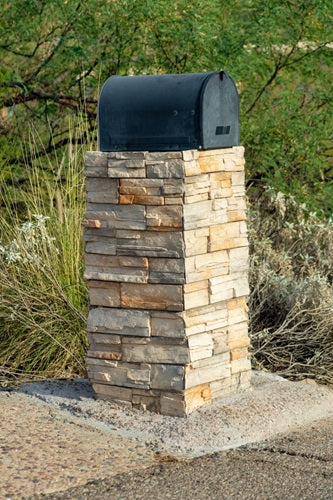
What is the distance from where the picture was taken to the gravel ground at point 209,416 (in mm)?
4895

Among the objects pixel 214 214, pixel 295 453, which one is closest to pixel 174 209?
pixel 214 214

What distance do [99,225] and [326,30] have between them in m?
3.68

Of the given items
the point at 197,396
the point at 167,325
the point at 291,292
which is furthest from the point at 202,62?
the point at 197,396

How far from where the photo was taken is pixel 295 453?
4.78m

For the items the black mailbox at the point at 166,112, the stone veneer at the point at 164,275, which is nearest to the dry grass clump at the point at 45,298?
the stone veneer at the point at 164,275

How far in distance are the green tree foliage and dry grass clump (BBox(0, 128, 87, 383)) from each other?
1289 mm

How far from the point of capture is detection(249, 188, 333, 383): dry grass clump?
6.75 m

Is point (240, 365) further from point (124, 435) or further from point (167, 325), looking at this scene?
point (124, 435)

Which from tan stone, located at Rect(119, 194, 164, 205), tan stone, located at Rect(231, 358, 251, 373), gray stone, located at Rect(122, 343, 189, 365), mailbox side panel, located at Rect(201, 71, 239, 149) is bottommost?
tan stone, located at Rect(231, 358, 251, 373)

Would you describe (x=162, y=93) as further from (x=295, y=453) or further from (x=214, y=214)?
(x=295, y=453)

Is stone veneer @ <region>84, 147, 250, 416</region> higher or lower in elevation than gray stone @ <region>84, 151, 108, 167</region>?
lower

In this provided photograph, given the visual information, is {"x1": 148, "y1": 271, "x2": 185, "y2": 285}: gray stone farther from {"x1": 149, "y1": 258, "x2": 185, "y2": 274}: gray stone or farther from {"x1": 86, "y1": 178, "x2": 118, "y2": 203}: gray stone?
{"x1": 86, "y1": 178, "x2": 118, "y2": 203}: gray stone

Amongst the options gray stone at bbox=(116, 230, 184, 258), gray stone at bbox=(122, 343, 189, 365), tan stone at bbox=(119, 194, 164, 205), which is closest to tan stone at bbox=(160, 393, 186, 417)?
gray stone at bbox=(122, 343, 189, 365)

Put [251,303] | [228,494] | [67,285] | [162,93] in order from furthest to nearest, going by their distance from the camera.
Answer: [251,303] < [67,285] < [162,93] < [228,494]
